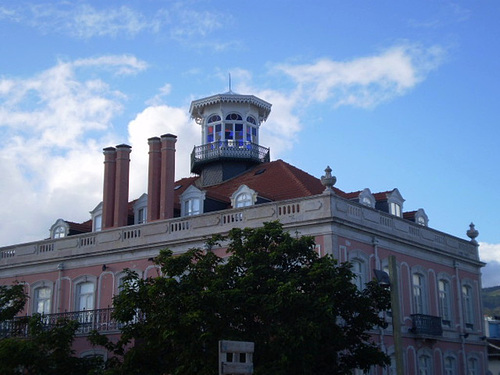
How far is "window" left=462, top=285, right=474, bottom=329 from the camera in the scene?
39031mm

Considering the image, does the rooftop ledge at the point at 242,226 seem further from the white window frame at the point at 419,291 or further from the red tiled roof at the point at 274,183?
the red tiled roof at the point at 274,183

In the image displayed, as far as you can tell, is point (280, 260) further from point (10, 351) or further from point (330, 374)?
point (10, 351)

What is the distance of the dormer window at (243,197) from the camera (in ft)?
113

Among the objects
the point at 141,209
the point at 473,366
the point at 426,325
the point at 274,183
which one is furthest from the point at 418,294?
the point at 141,209

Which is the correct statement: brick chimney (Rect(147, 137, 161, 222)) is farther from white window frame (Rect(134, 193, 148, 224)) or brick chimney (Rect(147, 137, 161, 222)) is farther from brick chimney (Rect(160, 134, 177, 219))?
white window frame (Rect(134, 193, 148, 224))

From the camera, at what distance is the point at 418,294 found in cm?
3588

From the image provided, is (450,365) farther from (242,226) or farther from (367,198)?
(242,226)

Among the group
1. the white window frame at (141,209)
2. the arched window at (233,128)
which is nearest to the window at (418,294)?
the arched window at (233,128)

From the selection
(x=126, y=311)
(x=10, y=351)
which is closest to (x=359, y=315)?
(x=126, y=311)

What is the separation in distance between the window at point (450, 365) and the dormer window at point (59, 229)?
19.2 meters

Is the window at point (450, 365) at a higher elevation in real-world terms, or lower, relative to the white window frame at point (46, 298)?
lower

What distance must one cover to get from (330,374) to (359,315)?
206 centimetres

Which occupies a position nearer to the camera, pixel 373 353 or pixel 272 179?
pixel 373 353

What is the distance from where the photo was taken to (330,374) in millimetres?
25438
